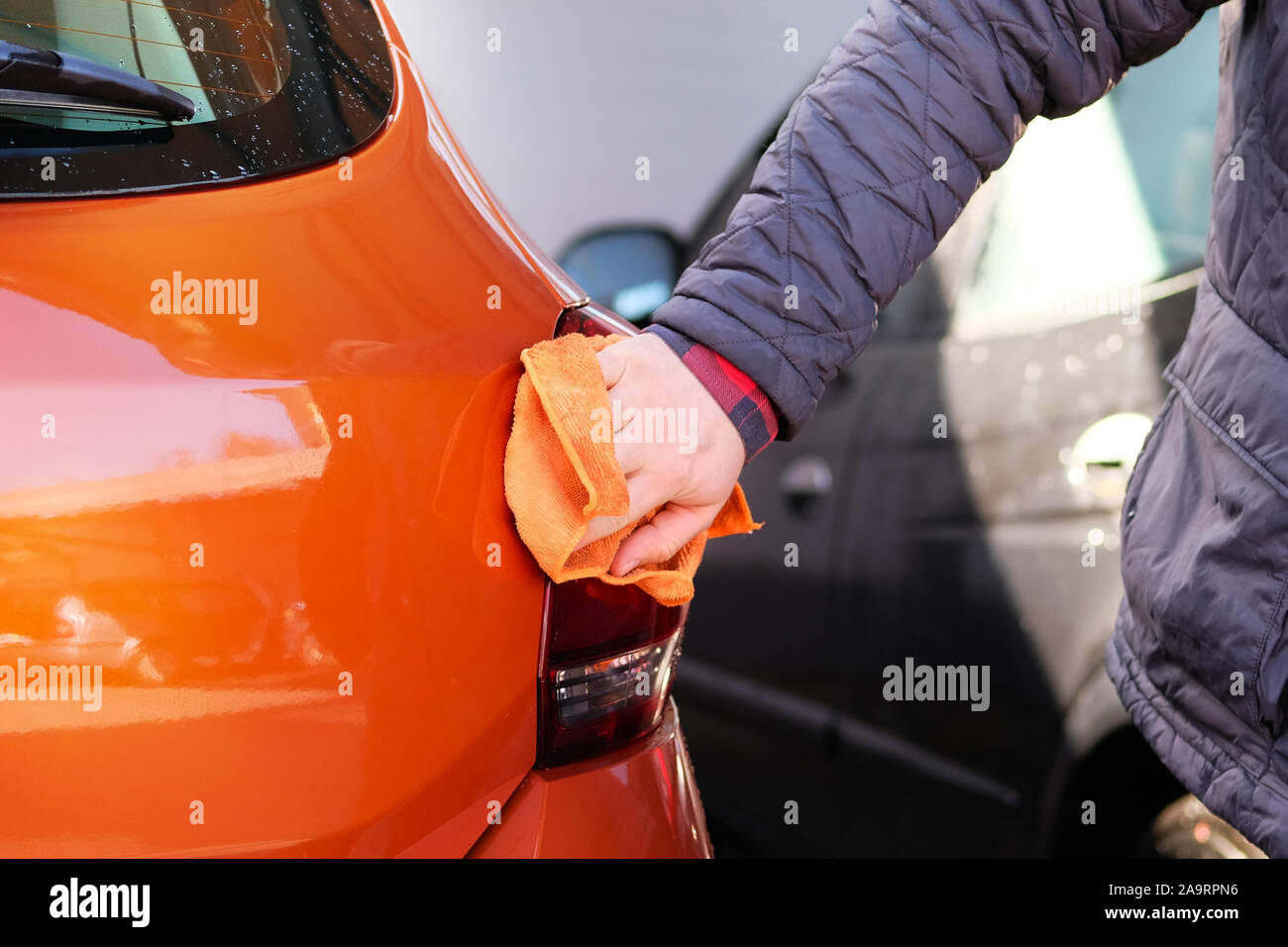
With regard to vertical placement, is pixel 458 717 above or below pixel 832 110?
below

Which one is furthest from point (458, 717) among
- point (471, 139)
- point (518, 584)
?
point (471, 139)

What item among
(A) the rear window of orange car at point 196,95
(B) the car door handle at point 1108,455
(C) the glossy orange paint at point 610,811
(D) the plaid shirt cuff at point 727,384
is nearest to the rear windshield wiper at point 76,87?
(A) the rear window of orange car at point 196,95

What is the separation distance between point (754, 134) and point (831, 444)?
37.2 inches

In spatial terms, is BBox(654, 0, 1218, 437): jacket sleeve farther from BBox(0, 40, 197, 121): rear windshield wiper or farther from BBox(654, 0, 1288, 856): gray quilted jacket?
BBox(0, 40, 197, 121): rear windshield wiper

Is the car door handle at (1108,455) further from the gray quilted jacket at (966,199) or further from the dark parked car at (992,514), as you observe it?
the gray quilted jacket at (966,199)

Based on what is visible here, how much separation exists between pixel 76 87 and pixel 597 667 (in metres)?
0.78

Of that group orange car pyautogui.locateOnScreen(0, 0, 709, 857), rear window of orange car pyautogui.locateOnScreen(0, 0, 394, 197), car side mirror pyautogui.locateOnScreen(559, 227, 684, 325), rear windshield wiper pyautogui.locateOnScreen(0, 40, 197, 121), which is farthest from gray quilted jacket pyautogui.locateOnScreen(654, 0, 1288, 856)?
car side mirror pyautogui.locateOnScreen(559, 227, 684, 325)

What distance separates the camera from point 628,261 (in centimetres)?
274

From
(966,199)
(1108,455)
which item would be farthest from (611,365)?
(1108,455)

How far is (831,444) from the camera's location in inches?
111

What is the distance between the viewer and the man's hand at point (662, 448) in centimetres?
124

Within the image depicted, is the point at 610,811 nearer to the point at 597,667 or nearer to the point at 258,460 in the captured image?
the point at 597,667

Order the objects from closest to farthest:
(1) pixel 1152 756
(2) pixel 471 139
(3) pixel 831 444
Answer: (1) pixel 1152 756 < (3) pixel 831 444 < (2) pixel 471 139
